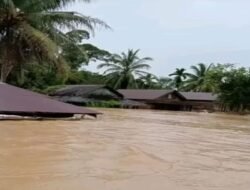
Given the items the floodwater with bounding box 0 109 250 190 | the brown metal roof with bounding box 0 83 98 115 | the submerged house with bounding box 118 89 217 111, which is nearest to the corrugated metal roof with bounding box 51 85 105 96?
the submerged house with bounding box 118 89 217 111

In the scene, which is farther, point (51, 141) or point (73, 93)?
point (73, 93)

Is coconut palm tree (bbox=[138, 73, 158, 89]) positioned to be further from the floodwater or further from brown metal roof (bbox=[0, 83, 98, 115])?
the floodwater

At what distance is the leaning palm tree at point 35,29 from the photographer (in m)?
19.2

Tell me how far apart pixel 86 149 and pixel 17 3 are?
12.5 meters

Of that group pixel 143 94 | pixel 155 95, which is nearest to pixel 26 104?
pixel 155 95

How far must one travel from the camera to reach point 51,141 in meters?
9.32

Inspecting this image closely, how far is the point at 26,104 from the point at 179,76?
4494cm

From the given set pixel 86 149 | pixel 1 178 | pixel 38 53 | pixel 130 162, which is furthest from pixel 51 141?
pixel 38 53

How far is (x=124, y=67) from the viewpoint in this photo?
47062 millimetres

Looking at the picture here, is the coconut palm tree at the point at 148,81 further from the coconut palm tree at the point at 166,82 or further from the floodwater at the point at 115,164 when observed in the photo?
the floodwater at the point at 115,164

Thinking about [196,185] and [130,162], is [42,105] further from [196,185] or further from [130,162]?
[196,185]

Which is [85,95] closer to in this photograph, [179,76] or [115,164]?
[179,76]

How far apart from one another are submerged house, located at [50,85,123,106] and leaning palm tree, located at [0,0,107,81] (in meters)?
17.6

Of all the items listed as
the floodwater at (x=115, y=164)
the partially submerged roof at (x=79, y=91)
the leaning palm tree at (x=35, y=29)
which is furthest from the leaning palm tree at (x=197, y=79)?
the floodwater at (x=115, y=164)
